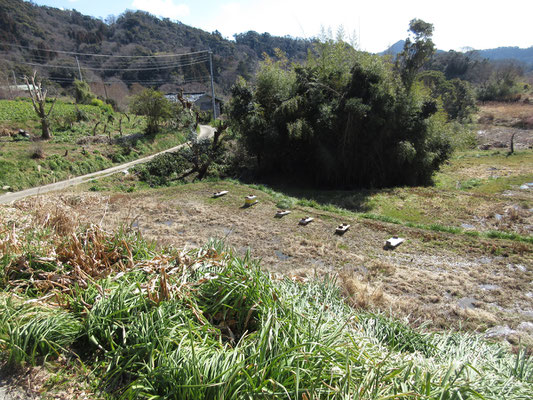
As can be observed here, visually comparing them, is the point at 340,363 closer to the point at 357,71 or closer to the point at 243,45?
the point at 357,71

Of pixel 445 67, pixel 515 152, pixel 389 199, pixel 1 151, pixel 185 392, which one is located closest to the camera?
pixel 185 392

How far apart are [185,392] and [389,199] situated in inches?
340

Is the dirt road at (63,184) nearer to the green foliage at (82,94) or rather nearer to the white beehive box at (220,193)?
the white beehive box at (220,193)

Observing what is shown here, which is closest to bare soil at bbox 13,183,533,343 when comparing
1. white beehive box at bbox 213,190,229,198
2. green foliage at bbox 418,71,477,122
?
white beehive box at bbox 213,190,229,198

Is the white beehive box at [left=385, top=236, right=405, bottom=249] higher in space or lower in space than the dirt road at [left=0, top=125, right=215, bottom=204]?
lower

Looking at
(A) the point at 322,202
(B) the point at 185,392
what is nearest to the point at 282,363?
(B) the point at 185,392

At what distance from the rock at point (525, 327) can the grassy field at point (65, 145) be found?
9549 mm

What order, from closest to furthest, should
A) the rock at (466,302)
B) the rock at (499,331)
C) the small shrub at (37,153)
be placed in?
the rock at (499,331) < the rock at (466,302) < the small shrub at (37,153)

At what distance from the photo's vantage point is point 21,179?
10.4m

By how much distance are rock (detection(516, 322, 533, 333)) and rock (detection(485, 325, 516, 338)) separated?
0.11m

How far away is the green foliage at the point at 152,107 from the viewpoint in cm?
1803

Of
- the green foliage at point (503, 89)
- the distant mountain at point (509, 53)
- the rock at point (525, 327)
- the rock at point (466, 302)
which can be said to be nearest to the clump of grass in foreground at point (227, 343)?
the rock at point (525, 327)

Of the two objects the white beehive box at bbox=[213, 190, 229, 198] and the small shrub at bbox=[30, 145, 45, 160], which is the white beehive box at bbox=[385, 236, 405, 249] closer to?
the white beehive box at bbox=[213, 190, 229, 198]

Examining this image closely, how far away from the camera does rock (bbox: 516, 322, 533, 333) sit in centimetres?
305
